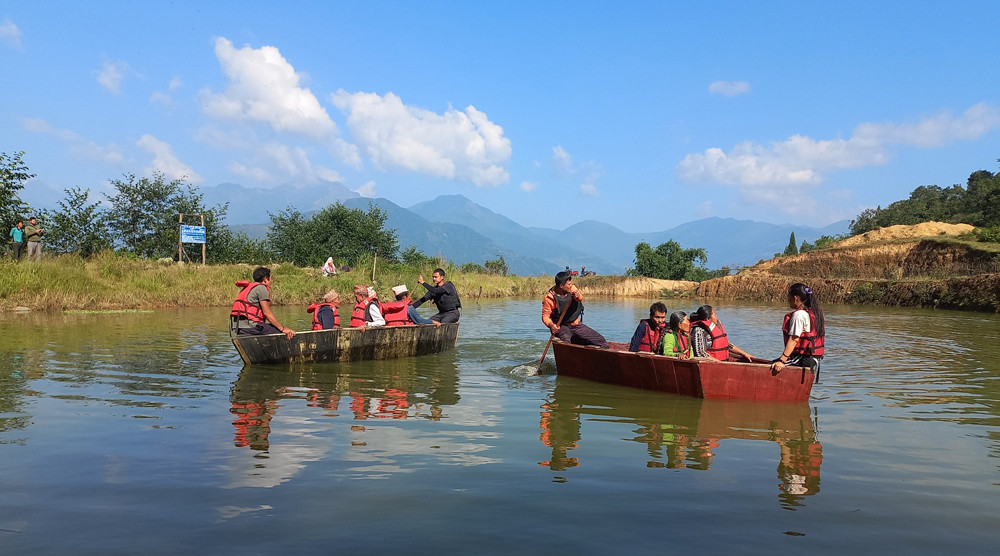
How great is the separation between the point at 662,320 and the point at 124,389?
730cm

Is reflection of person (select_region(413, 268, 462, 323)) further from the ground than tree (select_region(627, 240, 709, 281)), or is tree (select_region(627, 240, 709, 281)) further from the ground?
tree (select_region(627, 240, 709, 281))

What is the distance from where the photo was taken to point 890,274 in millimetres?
36562

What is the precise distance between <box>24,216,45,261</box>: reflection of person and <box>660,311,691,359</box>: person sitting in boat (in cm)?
2079

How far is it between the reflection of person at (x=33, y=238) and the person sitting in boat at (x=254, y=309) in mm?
14884

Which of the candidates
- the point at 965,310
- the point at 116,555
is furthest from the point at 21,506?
the point at 965,310

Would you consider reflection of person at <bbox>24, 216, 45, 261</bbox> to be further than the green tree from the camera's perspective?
No

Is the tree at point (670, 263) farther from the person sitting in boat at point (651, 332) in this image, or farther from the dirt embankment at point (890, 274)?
the person sitting in boat at point (651, 332)

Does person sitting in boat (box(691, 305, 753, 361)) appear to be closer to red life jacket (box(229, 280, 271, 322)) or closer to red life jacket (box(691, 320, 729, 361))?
red life jacket (box(691, 320, 729, 361))

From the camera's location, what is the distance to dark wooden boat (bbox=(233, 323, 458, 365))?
10758 mm

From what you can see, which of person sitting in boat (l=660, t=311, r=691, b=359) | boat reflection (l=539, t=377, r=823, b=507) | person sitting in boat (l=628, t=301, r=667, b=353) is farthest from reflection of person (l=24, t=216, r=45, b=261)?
person sitting in boat (l=660, t=311, r=691, b=359)

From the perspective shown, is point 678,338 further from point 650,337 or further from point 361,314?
point 361,314

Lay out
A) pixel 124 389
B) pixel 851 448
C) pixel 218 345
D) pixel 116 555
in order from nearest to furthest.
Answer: pixel 116 555 < pixel 851 448 < pixel 124 389 < pixel 218 345

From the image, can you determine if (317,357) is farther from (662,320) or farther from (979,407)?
(979,407)

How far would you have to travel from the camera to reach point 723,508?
455cm
